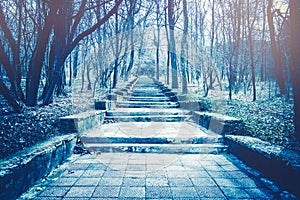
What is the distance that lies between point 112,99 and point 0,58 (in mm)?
3617

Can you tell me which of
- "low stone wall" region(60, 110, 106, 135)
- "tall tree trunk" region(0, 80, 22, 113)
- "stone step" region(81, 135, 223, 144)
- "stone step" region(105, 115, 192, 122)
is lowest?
"stone step" region(81, 135, 223, 144)

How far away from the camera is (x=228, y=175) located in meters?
3.10

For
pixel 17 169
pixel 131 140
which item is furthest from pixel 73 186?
pixel 131 140

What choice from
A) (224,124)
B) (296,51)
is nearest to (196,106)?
(224,124)

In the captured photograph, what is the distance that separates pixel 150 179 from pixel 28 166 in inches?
57.7

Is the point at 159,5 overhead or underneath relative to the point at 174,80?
overhead

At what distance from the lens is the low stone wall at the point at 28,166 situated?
2.19 meters

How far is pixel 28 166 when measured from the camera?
257cm

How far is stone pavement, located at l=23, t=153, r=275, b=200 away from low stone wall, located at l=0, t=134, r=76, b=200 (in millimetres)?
116

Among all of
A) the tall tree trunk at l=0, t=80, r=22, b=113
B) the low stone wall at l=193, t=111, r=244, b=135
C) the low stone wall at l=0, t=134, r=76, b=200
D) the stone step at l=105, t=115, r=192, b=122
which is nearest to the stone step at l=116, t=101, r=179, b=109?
the stone step at l=105, t=115, r=192, b=122

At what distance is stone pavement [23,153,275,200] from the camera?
2.55m

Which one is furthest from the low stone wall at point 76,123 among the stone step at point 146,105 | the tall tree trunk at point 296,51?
the tall tree trunk at point 296,51

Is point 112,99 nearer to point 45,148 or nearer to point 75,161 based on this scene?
point 75,161

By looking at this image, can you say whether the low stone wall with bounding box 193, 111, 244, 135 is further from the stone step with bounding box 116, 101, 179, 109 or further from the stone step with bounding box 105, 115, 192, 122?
the stone step with bounding box 116, 101, 179, 109
